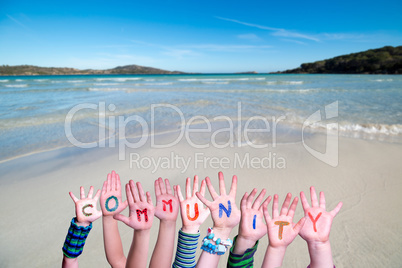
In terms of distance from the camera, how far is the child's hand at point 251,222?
124cm

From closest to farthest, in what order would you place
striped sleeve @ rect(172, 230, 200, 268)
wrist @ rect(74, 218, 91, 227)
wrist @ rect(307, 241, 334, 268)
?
wrist @ rect(307, 241, 334, 268)
striped sleeve @ rect(172, 230, 200, 268)
wrist @ rect(74, 218, 91, 227)

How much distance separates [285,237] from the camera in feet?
4.09

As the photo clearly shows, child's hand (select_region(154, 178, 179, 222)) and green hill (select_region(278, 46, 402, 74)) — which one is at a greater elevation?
green hill (select_region(278, 46, 402, 74))

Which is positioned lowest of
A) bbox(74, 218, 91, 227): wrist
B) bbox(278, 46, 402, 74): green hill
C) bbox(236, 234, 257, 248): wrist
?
bbox(74, 218, 91, 227): wrist

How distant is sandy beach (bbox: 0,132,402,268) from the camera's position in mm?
1916

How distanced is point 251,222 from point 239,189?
167cm

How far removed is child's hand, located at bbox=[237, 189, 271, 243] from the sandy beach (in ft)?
2.56

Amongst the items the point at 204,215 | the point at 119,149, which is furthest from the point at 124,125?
the point at 204,215

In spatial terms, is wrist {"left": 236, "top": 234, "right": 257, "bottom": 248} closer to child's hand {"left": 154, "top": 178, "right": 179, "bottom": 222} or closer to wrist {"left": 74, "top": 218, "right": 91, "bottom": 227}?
child's hand {"left": 154, "top": 178, "right": 179, "bottom": 222}

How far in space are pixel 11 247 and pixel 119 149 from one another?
250 centimetres

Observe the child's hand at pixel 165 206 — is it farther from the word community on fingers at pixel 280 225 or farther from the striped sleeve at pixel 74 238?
Result: the word community on fingers at pixel 280 225

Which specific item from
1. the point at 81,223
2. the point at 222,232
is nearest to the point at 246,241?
the point at 222,232

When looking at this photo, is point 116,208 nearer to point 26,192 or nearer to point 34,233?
point 34,233

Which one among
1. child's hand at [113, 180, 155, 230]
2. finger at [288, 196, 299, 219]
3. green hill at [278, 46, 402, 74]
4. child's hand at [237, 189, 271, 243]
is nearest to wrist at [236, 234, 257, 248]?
child's hand at [237, 189, 271, 243]
